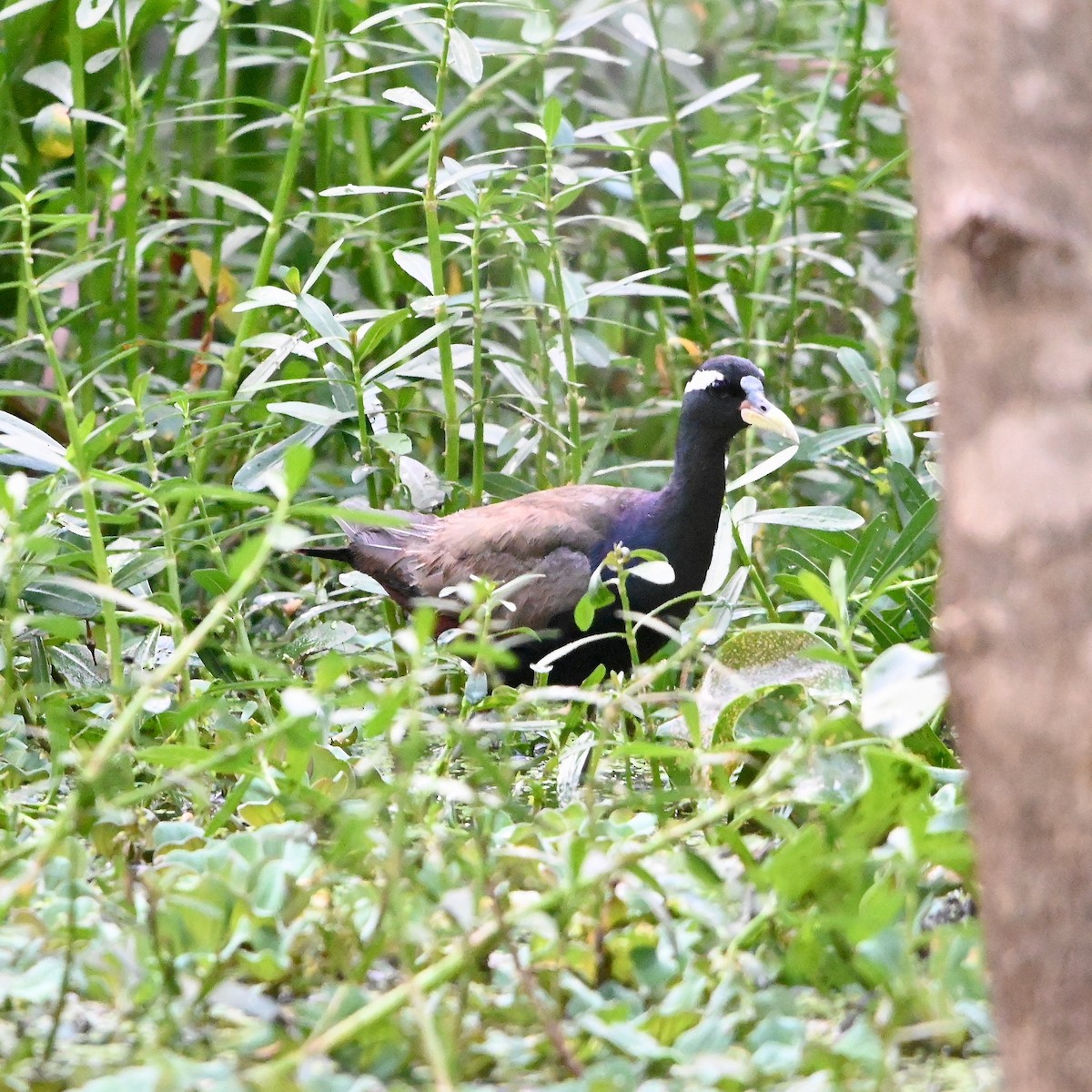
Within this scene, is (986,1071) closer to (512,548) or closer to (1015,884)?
(1015,884)

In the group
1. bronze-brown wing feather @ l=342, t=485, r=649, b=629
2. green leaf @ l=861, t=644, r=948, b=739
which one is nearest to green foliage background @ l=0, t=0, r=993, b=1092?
green leaf @ l=861, t=644, r=948, b=739

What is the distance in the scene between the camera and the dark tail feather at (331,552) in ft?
9.63

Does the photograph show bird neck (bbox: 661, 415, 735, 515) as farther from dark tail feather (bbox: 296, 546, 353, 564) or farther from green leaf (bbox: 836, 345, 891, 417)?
dark tail feather (bbox: 296, 546, 353, 564)

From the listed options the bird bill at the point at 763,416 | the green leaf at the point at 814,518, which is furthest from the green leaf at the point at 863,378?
the green leaf at the point at 814,518

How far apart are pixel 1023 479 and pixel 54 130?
248 cm

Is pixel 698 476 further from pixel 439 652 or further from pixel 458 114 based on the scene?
pixel 439 652

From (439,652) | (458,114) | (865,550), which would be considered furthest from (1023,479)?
(458,114)

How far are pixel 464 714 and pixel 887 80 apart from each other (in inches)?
84.9

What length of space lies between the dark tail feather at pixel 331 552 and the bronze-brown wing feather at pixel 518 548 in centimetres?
9

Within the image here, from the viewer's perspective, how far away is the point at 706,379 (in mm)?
2799

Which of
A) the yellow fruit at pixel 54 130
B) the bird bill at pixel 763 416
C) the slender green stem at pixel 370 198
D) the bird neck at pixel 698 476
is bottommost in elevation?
the bird neck at pixel 698 476

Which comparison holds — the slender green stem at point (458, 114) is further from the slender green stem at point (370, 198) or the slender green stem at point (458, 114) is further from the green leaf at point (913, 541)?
Answer: the green leaf at point (913, 541)

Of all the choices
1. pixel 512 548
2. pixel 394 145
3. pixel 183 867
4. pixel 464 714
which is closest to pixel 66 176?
pixel 394 145

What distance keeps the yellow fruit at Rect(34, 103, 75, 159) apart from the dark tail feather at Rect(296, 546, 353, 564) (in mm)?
916
